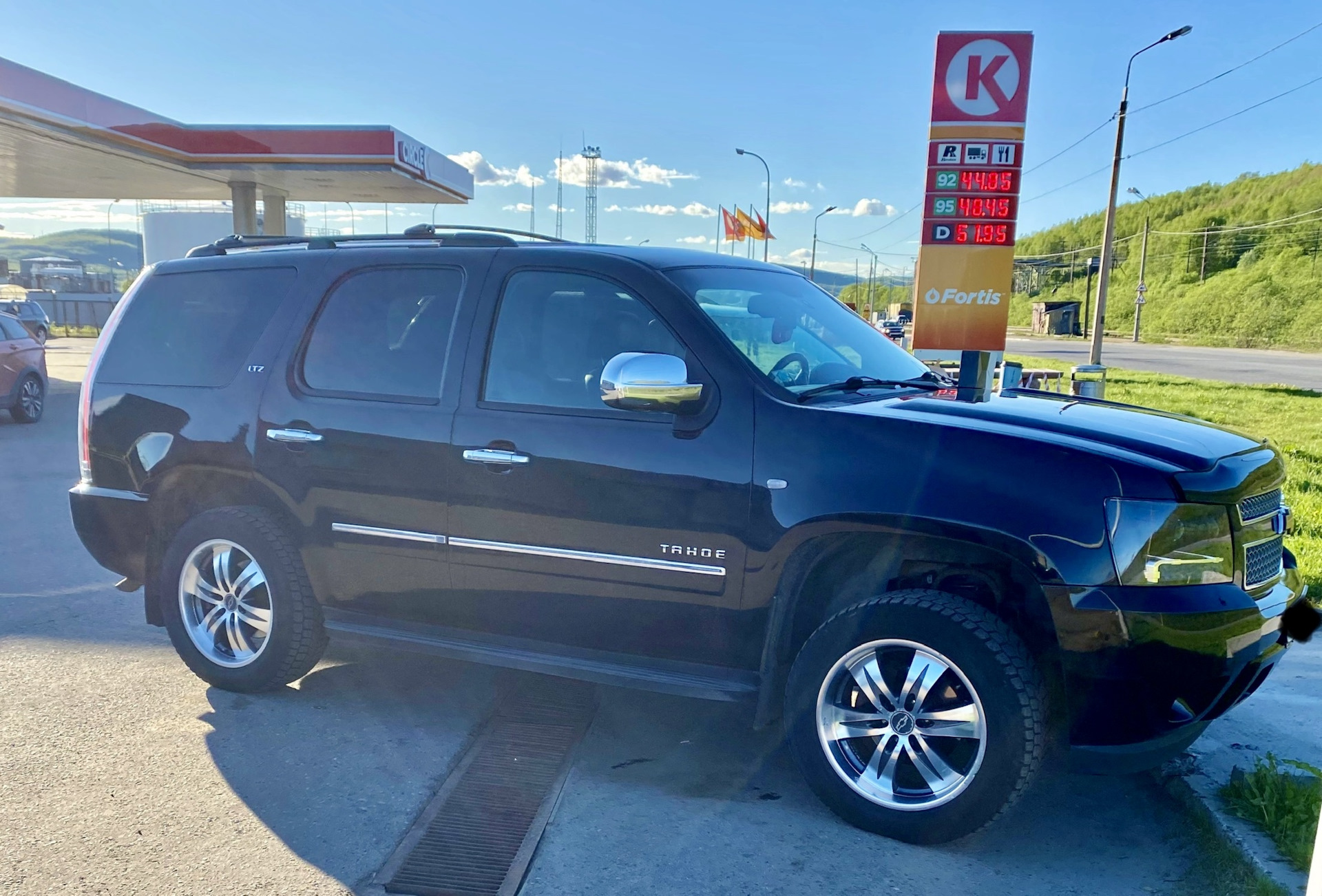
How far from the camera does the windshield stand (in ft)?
12.3

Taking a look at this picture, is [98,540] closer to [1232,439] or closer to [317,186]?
[1232,439]

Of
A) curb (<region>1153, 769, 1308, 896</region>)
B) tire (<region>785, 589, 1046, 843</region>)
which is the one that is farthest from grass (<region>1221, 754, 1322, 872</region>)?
tire (<region>785, 589, 1046, 843</region>)

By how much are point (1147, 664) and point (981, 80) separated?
835 centimetres

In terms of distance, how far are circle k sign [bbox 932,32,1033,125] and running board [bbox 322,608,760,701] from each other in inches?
313

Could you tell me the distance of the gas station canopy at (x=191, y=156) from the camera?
59.5 feet

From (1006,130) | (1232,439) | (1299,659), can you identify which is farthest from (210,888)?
(1006,130)

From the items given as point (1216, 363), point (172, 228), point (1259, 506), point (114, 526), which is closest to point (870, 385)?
point (1259, 506)

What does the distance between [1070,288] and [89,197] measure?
89.9 m

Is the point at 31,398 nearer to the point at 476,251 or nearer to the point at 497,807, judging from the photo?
the point at 476,251

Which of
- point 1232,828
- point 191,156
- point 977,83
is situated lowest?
point 1232,828

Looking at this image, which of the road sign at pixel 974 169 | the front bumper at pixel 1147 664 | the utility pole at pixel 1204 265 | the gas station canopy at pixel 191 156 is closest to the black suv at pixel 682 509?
the front bumper at pixel 1147 664

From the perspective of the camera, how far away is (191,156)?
2250 cm

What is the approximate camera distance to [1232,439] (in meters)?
3.54

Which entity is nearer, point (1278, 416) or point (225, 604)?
point (225, 604)
